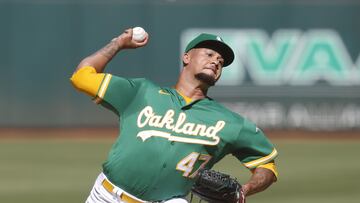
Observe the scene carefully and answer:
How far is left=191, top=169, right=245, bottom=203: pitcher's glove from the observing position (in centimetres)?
491

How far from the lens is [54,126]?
17.9 meters

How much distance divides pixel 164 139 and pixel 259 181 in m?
0.65

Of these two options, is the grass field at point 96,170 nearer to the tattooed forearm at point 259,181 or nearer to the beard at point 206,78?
the tattooed forearm at point 259,181

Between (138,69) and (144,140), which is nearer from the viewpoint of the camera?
(144,140)

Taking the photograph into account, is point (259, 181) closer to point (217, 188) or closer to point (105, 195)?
point (217, 188)

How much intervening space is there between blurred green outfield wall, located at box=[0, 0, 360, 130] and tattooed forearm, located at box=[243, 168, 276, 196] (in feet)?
40.4

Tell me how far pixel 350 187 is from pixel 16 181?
14.4 ft

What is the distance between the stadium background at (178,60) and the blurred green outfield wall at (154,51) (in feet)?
0.07

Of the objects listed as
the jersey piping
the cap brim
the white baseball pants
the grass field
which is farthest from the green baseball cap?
the grass field

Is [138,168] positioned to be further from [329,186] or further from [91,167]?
[91,167]

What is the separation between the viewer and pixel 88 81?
513 centimetres

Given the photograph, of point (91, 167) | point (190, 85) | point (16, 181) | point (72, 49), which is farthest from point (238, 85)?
point (190, 85)

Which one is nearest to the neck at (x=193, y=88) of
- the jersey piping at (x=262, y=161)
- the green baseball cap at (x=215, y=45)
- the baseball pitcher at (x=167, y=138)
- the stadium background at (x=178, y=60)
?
the baseball pitcher at (x=167, y=138)

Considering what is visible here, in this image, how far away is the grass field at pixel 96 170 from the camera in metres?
10.6
